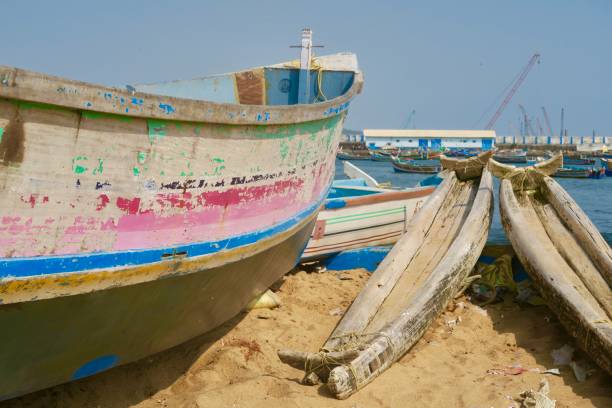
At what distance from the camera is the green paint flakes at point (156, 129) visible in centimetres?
331

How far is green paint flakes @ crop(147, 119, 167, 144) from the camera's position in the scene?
3.31 metres

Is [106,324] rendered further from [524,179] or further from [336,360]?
[524,179]

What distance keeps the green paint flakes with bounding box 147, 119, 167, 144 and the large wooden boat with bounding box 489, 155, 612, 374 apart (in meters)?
3.28

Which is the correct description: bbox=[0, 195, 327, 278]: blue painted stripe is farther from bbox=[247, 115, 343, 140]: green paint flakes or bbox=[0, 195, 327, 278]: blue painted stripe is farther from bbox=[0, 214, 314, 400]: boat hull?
bbox=[247, 115, 343, 140]: green paint flakes

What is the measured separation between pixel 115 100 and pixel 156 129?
331 mm

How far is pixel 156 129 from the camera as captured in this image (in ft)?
11.0

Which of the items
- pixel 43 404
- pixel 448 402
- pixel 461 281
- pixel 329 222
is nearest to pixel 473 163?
pixel 329 222

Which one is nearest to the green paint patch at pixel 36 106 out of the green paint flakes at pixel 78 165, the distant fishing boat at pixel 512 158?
the green paint flakes at pixel 78 165

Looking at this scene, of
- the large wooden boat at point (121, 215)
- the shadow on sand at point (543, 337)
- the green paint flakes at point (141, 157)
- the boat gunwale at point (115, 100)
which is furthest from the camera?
the shadow on sand at point (543, 337)

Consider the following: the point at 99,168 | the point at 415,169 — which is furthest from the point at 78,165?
the point at 415,169

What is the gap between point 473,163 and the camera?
8.01 meters

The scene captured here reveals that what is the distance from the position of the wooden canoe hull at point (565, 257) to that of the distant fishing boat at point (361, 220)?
2.31 metres

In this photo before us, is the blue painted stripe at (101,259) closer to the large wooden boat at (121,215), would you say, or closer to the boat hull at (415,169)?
the large wooden boat at (121,215)

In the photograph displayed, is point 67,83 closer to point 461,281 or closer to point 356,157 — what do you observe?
point 461,281
